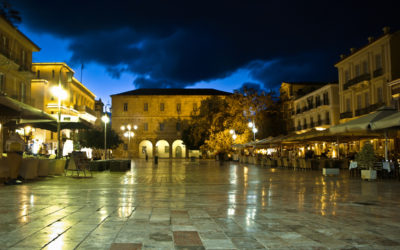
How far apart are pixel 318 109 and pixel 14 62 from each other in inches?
1234

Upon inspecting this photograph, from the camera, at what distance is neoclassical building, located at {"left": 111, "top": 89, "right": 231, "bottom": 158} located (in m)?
64.7

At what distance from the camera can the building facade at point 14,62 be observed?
82.4 feet

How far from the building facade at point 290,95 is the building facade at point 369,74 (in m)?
14.6

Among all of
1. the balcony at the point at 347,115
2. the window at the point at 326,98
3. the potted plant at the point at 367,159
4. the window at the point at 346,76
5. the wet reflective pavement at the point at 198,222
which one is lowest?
the wet reflective pavement at the point at 198,222

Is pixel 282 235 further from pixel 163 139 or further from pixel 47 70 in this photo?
pixel 163 139

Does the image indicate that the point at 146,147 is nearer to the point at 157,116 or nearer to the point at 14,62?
the point at 157,116

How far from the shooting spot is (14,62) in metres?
25.8

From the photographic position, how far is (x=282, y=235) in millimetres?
4250

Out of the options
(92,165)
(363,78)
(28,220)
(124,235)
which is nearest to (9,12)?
(92,165)

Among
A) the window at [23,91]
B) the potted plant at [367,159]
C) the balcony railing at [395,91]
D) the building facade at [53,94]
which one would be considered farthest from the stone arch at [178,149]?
the potted plant at [367,159]

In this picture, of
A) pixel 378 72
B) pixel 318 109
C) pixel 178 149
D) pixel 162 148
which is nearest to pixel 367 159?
pixel 378 72

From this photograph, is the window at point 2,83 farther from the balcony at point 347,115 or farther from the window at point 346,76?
the window at point 346,76

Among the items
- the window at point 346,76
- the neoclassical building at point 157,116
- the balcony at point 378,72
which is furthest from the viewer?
the neoclassical building at point 157,116

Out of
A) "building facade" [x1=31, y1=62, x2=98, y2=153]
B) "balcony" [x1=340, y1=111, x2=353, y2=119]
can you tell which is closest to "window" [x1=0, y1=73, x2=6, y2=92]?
"building facade" [x1=31, y1=62, x2=98, y2=153]
